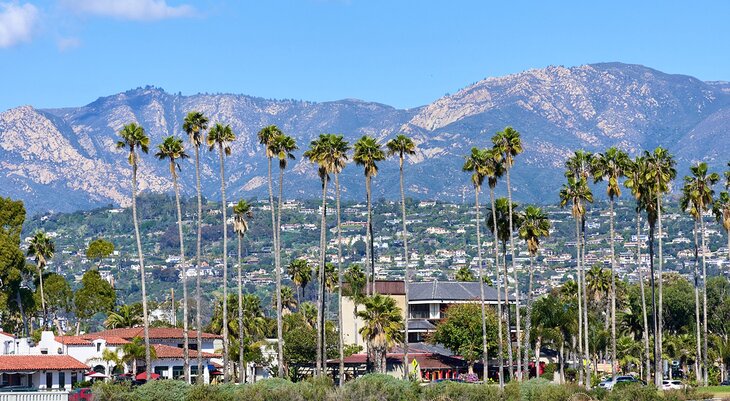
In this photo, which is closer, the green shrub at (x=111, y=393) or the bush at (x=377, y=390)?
the green shrub at (x=111, y=393)

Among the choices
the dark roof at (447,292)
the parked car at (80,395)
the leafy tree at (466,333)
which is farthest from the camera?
the dark roof at (447,292)

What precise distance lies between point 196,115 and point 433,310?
56725 mm

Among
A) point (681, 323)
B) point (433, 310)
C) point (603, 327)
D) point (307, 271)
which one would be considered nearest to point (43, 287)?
point (307, 271)

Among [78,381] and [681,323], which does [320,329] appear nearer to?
[78,381]

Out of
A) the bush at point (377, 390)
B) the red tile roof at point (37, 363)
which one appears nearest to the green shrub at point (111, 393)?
the bush at point (377, 390)

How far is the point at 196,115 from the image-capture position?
10094cm

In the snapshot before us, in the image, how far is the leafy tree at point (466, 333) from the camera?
417 feet

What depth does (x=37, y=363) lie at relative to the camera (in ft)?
301

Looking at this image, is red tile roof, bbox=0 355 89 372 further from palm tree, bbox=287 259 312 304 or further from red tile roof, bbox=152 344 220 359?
palm tree, bbox=287 259 312 304

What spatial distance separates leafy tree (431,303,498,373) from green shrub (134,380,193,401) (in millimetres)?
53935

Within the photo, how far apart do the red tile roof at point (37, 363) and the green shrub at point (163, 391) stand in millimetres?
16530

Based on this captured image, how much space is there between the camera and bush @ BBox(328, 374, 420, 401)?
74.6 metres

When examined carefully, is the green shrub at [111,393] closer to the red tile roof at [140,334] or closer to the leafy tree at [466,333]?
the red tile roof at [140,334]

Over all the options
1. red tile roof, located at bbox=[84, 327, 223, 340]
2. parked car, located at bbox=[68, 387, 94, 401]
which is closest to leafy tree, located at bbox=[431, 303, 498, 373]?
red tile roof, located at bbox=[84, 327, 223, 340]
